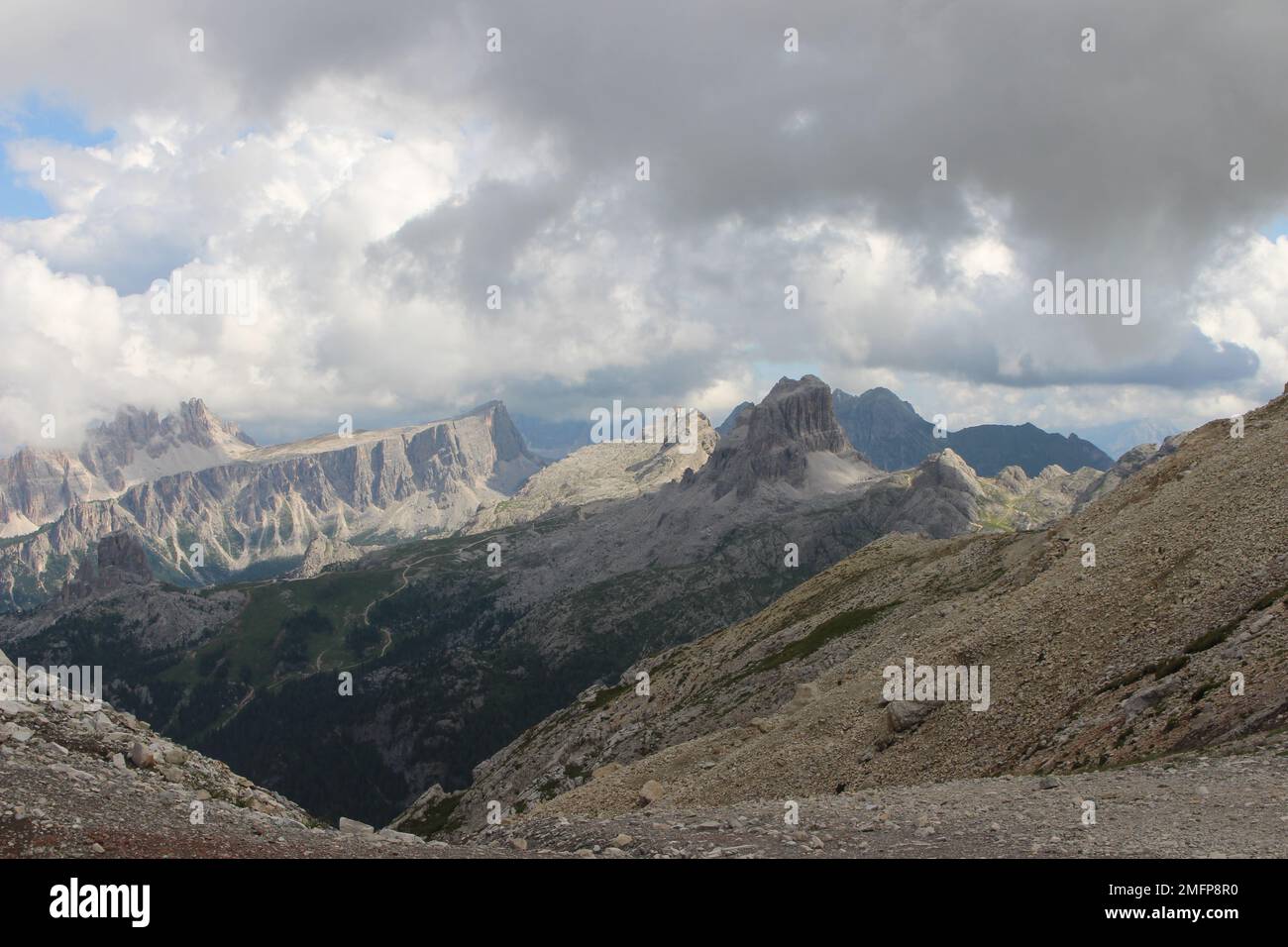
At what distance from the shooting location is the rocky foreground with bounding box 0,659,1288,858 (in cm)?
1852

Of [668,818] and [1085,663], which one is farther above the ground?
[1085,663]

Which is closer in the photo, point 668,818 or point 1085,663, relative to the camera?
point 668,818

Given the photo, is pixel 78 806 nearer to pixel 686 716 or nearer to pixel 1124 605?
pixel 1124 605

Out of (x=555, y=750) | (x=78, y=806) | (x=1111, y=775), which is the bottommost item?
(x=555, y=750)

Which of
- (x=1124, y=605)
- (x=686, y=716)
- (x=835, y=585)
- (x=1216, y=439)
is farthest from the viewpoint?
(x=835, y=585)

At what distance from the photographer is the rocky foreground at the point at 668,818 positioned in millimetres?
18516

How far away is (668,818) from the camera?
2700 cm

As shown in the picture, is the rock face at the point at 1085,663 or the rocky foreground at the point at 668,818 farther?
the rock face at the point at 1085,663

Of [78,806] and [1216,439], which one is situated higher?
[1216,439]

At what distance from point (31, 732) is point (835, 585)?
10594 cm

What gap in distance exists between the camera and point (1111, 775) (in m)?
26.5

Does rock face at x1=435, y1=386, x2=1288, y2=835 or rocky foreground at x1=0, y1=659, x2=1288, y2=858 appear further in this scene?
rock face at x1=435, y1=386, x2=1288, y2=835
